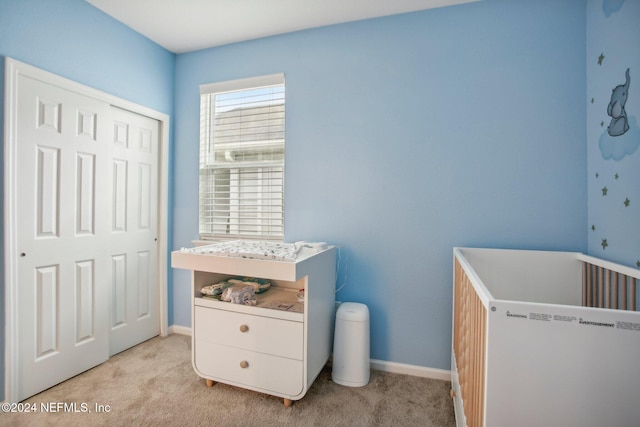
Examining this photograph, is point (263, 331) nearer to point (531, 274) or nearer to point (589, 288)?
point (531, 274)

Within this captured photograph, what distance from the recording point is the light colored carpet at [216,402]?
1.60 meters

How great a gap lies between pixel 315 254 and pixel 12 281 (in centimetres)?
167

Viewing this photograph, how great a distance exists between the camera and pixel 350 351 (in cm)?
194

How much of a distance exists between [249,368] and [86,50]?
2.33 m

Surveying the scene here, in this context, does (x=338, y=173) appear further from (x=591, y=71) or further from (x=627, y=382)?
(x=627, y=382)

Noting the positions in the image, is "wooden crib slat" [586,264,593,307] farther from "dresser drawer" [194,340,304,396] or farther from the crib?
"dresser drawer" [194,340,304,396]

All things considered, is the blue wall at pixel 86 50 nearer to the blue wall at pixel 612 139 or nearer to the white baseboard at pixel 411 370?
the white baseboard at pixel 411 370

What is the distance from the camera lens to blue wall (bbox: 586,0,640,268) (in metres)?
1.37

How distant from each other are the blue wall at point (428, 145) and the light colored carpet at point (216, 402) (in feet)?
1.15

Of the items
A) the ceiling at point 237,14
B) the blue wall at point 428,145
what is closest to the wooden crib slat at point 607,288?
the blue wall at point 428,145

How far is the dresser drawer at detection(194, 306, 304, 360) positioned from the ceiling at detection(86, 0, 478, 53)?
79.0 inches

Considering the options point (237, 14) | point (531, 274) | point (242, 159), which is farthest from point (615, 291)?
point (237, 14)

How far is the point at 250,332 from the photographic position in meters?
1.79

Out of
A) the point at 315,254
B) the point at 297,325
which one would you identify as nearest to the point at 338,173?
the point at 315,254
